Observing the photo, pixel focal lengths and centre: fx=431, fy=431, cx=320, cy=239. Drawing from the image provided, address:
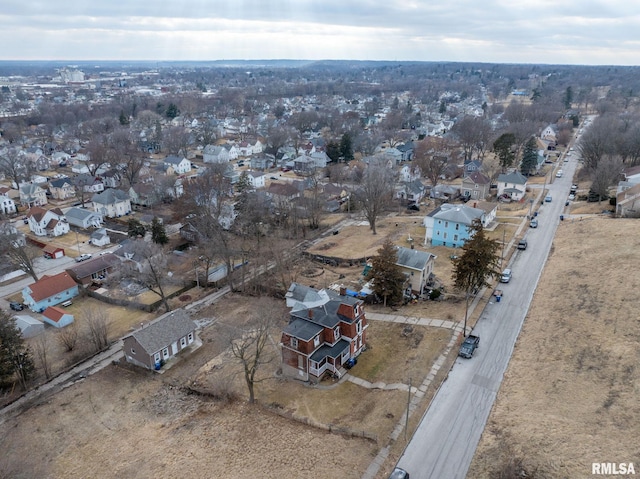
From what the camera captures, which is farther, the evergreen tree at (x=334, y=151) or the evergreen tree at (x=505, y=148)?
the evergreen tree at (x=334, y=151)

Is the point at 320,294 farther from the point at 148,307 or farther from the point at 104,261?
the point at 104,261

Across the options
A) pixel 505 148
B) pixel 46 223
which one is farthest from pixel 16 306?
pixel 505 148

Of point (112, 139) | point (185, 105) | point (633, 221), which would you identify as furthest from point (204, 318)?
point (185, 105)

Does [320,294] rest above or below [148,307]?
above

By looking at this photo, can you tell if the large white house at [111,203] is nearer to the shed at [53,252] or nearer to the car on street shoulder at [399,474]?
the shed at [53,252]

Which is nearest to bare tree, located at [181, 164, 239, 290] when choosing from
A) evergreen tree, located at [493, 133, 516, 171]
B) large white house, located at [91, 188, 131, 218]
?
large white house, located at [91, 188, 131, 218]

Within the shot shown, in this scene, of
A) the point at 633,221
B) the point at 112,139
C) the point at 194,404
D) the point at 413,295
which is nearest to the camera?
the point at 194,404

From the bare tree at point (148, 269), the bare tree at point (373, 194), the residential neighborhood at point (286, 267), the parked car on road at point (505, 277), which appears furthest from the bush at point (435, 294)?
the bare tree at point (148, 269)
